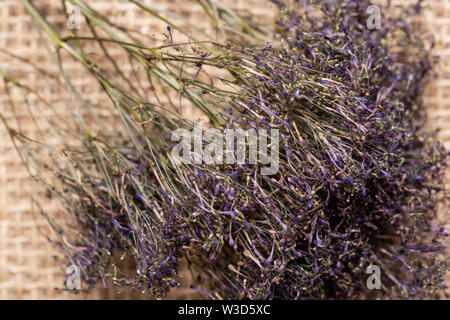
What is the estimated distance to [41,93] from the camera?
155 centimetres

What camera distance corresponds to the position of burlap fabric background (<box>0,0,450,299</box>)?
1.51 meters

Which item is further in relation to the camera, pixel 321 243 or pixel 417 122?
pixel 417 122

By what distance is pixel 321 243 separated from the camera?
1.16 metres

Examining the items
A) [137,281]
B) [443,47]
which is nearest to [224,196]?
[137,281]

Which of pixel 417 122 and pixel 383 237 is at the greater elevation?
pixel 417 122

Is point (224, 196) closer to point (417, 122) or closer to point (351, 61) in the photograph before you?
point (351, 61)

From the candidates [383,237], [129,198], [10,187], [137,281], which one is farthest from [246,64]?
[10,187]

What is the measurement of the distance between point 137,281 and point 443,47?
3.83 feet

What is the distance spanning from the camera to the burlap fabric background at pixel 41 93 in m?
1.51

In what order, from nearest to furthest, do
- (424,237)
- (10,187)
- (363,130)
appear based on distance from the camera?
(363,130)
(424,237)
(10,187)

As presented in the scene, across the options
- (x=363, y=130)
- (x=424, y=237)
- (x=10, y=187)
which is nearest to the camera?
(x=363, y=130)
